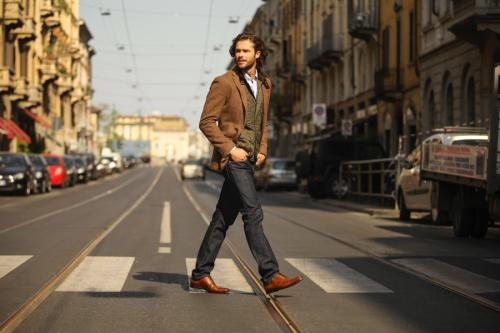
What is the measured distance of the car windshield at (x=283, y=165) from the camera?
4662cm

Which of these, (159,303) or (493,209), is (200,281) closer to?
(159,303)

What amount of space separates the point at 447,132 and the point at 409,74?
1879 centimetres

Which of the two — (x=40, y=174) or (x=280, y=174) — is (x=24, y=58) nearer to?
(x=280, y=174)

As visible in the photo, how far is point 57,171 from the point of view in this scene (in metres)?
45.7

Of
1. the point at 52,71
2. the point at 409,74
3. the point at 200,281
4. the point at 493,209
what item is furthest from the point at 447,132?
the point at 52,71

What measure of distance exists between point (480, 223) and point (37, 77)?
155ft

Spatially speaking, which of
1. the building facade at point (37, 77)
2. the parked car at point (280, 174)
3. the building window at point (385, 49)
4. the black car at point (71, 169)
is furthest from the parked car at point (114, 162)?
the building window at point (385, 49)

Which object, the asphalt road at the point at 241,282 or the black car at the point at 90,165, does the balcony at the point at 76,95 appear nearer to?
the black car at the point at 90,165

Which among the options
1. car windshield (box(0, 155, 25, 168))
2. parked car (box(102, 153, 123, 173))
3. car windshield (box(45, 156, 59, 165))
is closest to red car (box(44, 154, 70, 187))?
car windshield (box(45, 156, 59, 165))

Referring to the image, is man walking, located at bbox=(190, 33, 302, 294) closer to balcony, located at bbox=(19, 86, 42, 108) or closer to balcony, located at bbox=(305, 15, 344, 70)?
balcony, located at bbox=(305, 15, 344, 70)

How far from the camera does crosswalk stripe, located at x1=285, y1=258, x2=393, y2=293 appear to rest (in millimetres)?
8852

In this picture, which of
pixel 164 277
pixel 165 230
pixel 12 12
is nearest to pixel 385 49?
pixel 12 12

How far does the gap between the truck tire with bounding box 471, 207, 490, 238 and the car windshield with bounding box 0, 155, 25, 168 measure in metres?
21.4

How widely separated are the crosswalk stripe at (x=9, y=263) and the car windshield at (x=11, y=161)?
23.7 metres
